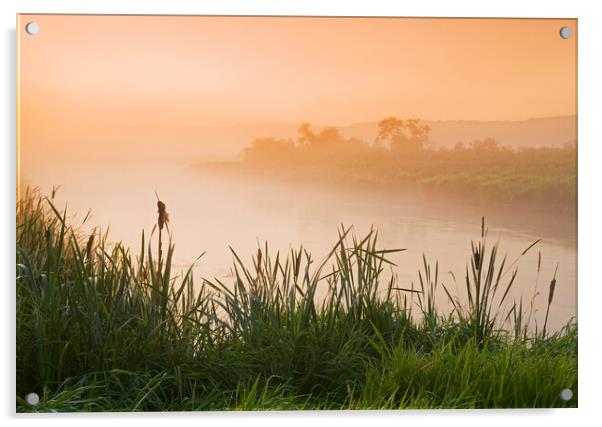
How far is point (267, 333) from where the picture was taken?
2.54 m

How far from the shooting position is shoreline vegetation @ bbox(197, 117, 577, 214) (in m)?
2.58

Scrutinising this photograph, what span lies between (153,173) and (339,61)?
767mm

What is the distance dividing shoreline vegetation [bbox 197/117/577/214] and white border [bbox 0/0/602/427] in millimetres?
139

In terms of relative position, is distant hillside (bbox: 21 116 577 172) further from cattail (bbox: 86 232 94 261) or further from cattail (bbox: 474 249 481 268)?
cattail (bbox: 474 249 481 268)

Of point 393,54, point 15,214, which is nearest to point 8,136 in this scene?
point 15,214

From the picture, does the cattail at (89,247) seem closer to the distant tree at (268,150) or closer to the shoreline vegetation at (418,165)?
the shoreline vegetation at (418,165)

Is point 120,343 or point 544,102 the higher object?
point 544,102

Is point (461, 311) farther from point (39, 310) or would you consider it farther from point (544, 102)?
point (39, 310)

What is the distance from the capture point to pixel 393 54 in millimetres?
2602

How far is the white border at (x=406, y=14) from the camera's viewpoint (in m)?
2.51

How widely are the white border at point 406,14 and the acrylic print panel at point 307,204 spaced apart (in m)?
0.04

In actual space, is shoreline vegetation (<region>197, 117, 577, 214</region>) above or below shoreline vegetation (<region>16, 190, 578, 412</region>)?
above

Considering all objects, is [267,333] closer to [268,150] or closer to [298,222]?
[298,222]

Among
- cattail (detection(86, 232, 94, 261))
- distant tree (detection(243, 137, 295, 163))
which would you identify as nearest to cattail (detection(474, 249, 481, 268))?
distant tree (detection(243, 137, 295, 163))
